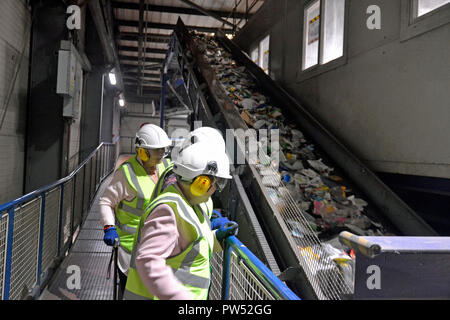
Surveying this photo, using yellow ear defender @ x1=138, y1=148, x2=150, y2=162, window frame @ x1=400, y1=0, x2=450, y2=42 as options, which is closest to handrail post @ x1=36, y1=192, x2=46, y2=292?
yellow ear defender @ x1=138, y1=148, x2=150, y2=162

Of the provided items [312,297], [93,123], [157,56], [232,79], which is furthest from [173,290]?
[157,56]

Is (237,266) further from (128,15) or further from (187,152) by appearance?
(128,15)

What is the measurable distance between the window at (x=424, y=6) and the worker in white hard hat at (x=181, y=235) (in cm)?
394

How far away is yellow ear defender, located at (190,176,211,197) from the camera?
1.40 meters

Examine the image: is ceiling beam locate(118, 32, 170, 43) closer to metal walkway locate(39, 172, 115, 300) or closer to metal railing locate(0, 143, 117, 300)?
metal walkway locate(39, 172, 115, 300)

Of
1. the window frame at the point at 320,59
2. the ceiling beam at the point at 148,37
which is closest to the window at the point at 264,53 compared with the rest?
the window frame at the point at 320,59

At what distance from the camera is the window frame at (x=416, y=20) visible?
137 inches

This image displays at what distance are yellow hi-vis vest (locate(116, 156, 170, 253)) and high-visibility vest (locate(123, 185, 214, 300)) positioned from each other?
87 centimetres

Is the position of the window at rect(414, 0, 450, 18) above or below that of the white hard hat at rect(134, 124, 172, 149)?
above

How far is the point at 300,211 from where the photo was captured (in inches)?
125

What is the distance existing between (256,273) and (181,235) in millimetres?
385

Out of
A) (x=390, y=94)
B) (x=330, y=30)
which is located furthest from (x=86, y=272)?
(x=330, y=30)

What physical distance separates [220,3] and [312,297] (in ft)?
36.4

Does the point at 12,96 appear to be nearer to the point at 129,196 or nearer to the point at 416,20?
the point at 129,196
